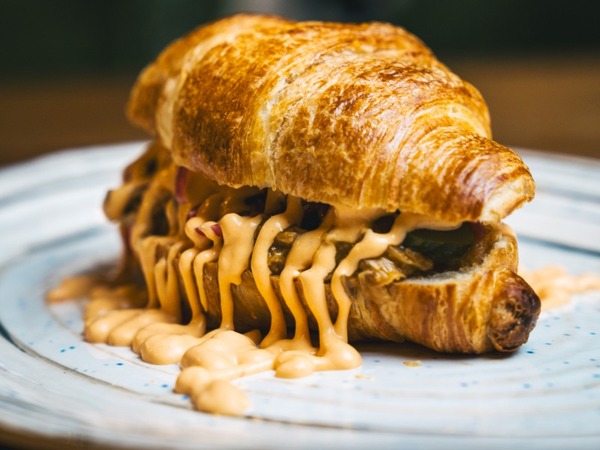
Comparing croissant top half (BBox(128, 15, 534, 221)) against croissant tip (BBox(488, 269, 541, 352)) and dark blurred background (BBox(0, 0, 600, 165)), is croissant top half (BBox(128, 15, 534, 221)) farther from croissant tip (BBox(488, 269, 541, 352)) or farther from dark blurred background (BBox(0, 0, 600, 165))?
dark blurred background (BBox(0, 0, 600, 165))

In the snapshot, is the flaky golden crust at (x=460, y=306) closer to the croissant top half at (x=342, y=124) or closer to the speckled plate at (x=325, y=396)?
the speckled plate at (x=325, y=396)

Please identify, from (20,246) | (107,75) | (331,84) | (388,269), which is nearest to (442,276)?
(388,269)

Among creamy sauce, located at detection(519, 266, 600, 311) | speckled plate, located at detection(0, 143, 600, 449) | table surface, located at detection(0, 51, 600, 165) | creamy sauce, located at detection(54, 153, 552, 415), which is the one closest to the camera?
speckled plate, located at detection(0, 143, 600, 449)

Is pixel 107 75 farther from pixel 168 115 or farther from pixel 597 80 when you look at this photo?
pixel 168 115

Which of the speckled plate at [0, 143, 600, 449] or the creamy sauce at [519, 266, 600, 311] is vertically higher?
the speckled plate at [0, 143, 600, 449]

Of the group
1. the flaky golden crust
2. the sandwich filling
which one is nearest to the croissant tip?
the flaky golden crust

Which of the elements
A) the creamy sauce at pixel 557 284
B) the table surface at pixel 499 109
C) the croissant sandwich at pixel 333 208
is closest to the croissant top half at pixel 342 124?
the croissant sandwich at pixel 333 208
